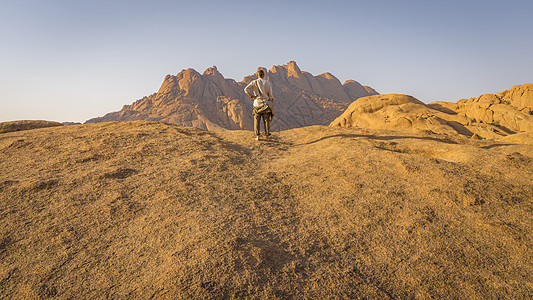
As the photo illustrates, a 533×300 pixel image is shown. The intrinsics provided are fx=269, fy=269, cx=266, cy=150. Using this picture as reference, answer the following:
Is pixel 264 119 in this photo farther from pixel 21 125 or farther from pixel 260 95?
pixel 21 125

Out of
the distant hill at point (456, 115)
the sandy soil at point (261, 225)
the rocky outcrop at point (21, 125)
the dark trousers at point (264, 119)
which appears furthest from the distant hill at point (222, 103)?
the sandy soil at point (261, 225)

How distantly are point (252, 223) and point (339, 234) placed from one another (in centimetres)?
90

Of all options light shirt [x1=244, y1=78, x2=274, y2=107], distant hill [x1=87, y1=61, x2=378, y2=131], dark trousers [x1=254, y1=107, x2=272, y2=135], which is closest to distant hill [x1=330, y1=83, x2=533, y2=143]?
dark trousers [x1=254, y1=107, x2=272, y2=135]

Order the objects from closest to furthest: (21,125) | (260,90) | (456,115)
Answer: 1. (260,90)
2. (21,125)
3. (456,115)

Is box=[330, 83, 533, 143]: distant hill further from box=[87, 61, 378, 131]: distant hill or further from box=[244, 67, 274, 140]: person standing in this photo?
box=[87, 61, 378, 131]: distant hill

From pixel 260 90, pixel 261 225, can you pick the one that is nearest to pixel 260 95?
pixel 260 90

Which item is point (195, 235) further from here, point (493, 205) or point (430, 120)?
point (430, 120)

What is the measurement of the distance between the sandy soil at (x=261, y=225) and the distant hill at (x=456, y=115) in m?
10.7

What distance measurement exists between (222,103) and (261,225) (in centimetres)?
6192

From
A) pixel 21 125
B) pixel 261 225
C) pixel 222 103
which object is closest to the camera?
pixel 261 225

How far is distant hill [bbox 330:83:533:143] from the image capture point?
15.8m

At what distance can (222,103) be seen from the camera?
62.8 metres

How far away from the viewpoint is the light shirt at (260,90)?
22.3ft

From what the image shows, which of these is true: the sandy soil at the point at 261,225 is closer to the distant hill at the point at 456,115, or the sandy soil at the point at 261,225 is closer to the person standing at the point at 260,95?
the person standing at the point at 260,95
